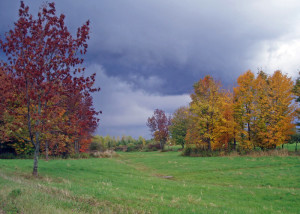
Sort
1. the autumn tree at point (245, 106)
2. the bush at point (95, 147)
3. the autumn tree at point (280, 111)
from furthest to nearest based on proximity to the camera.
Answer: the bush at point (95, 147) → the autumn tree at point (245, 106) → the autumn tree at point (280, 111)

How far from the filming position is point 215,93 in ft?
148

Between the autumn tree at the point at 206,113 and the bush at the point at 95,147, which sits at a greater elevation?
the autumn tree at the point at 206,113

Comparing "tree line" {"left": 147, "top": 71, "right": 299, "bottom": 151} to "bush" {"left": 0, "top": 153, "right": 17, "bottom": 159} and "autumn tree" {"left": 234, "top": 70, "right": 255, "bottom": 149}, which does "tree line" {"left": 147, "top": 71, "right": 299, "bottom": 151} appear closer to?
"autumn tree" {"left": 234, "top": 70, "right": 255, "bottom": 149}

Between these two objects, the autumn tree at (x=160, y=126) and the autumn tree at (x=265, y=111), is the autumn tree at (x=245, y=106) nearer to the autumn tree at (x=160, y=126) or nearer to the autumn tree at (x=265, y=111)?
the autumn tree at (x=265, y=111)

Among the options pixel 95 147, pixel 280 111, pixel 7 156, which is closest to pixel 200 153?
pixel 280 111

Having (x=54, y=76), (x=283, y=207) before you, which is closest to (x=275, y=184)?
(x=283, y=207)

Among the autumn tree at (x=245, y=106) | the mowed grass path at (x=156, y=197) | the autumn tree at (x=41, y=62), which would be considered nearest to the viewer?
the mowed grass path at (x=156, y=197)

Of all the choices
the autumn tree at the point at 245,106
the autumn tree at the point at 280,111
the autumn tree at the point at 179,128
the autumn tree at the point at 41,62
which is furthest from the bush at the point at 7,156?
the autumn tree at the point at 179,128

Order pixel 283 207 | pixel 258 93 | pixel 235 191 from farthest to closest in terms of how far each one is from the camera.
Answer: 1. pixel 258 93
2. pixel 235 191
3. pixel 283 207

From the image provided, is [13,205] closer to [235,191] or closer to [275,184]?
[235,191]

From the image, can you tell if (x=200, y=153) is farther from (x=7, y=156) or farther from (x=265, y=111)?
(x=7, y=156)

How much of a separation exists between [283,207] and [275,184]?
640 cm

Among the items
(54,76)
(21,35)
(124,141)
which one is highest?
(21,35)

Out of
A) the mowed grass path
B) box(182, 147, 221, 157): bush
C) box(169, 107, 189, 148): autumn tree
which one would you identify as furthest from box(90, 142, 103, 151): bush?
the mowed grass path
